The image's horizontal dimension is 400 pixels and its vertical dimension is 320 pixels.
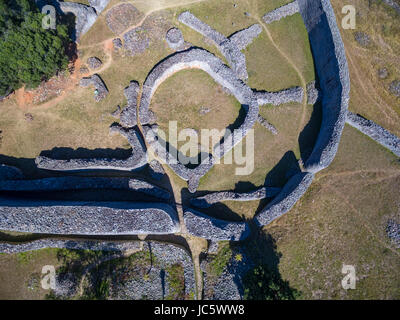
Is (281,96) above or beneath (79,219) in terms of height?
above

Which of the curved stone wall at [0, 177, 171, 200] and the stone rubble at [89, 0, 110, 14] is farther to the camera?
the stone rubble at [89, 0, 110, 14]

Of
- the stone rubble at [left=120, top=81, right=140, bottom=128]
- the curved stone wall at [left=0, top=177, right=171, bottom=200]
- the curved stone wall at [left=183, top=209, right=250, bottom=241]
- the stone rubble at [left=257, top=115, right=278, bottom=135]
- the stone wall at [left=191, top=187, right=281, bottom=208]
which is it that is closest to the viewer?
the curved stone wall at [left=183, top=209, right=250, bottom=241]

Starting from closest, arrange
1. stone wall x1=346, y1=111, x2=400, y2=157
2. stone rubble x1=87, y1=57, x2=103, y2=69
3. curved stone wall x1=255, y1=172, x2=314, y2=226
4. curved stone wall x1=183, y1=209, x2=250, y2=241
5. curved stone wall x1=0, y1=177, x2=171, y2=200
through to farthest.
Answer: curved stone wall x1=183, y1=209, x2=250, y2=241 < curved stone wall x1=255, y1=172, x2=314, y2=226 < curved stone wall x1=0, y1=177, x2=171, y2=200 < stone wall x1=346, y1=111, x2=400, y2=157 < stone rubble x1=87, y1=57, x2=103, y2=69

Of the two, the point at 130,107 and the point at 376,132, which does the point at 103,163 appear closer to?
the point at 130,107

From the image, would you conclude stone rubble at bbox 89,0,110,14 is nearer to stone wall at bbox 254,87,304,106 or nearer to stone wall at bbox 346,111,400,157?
stone wall at bbox 254,87,304,106

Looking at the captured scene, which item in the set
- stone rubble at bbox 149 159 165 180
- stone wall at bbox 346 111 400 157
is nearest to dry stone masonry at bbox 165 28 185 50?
stone rubble at bbox 149 159 165 180

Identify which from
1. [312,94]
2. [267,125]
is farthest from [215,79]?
[312,94]
